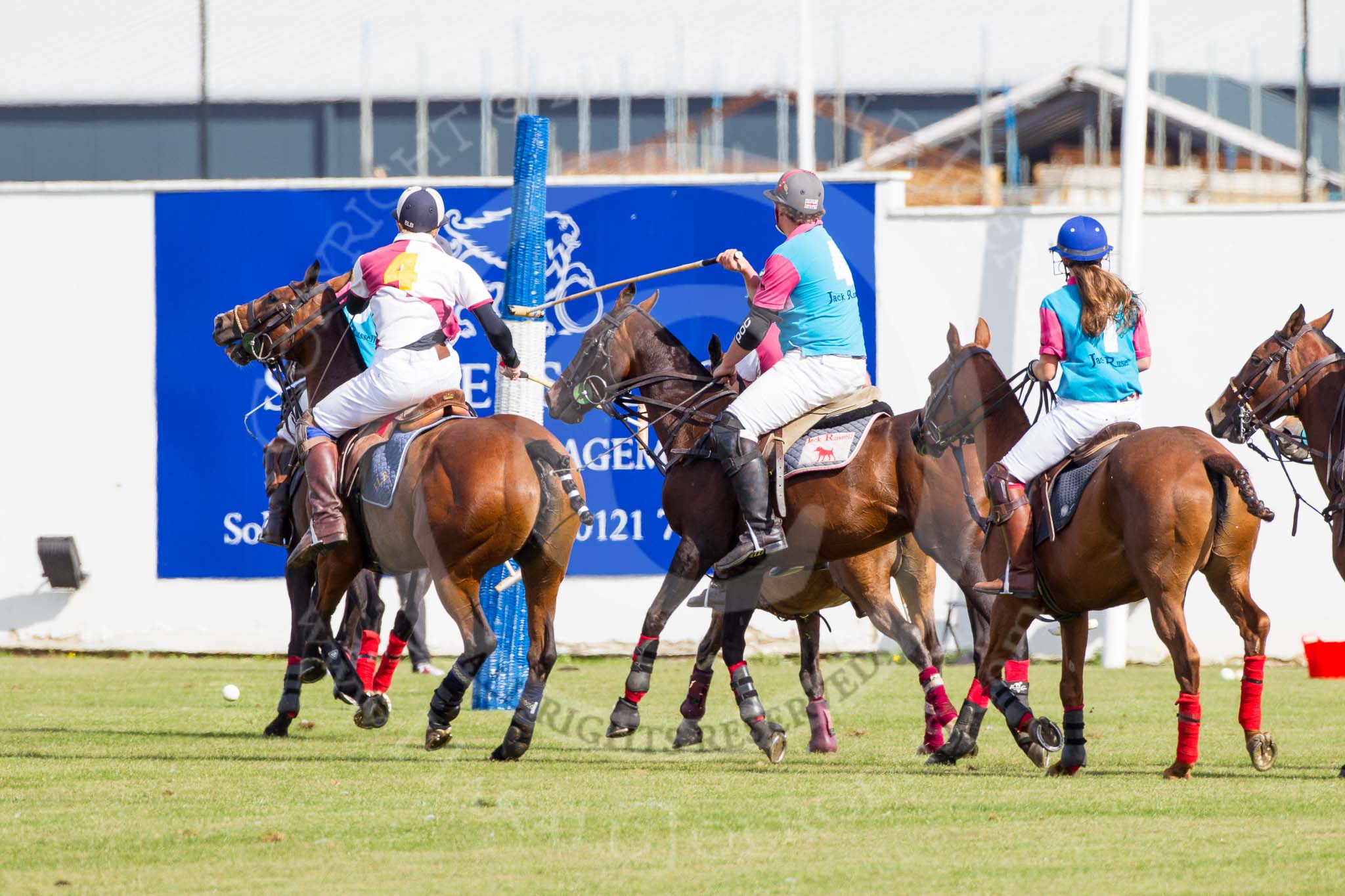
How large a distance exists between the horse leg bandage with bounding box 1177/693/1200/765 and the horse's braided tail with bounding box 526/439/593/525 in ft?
9.78

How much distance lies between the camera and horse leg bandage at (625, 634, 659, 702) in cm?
866

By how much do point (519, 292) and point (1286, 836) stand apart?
264 inches

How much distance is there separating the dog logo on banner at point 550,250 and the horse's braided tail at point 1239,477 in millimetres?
8409

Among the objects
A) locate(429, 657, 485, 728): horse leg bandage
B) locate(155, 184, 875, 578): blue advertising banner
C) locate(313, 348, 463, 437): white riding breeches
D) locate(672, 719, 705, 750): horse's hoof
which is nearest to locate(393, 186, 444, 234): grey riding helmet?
locate(313, 348, 463, 437): white riding breeches

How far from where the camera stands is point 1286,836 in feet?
20.1

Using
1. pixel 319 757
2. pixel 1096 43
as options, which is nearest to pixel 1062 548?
pixel 319 757

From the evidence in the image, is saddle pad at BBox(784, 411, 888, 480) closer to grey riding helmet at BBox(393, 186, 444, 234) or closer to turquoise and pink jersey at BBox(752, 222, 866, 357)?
turquoise and pink jersey at BBox(752, 222, 866, 357)

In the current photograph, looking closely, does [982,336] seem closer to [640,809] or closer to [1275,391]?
[1275,391]

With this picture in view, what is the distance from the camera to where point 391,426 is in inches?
356

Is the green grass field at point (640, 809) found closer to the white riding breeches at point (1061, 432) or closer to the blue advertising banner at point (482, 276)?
the white riding breeches at point (1061, 432)

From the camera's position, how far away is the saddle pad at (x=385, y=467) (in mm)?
8820

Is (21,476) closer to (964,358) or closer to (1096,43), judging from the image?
(964,358)

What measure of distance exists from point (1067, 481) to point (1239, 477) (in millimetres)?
836

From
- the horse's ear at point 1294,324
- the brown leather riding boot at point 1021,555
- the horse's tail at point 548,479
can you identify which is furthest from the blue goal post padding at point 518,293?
the horse's ear at point 1294,324
